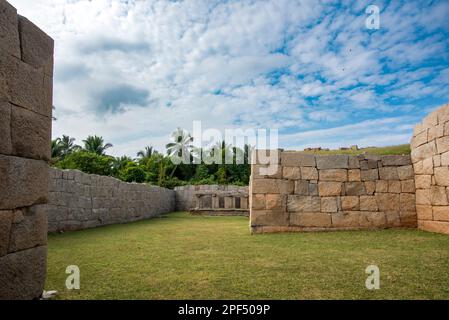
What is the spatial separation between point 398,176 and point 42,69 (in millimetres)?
8095

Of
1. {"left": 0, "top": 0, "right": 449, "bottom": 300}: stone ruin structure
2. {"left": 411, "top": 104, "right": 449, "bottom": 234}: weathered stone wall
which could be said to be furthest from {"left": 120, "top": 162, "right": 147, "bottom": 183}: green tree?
{"left": 411, "top": 104, "right": 449, "bottom": 234}: weathered stone wall

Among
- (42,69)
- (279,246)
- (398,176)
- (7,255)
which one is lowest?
(279,246)

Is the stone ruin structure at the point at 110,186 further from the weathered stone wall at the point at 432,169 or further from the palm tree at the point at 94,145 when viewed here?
the palm tree at the point at 94,145

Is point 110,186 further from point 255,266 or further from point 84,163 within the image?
point 84,163

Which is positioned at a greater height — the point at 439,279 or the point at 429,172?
the point at 429,172

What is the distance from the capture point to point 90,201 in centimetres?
977

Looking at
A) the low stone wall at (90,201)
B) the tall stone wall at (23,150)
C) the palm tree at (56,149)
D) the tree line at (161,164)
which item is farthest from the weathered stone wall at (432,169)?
the palm tree at (56,149)

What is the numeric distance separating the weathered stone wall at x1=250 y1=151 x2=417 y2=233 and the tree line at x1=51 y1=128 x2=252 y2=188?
19.5 metres

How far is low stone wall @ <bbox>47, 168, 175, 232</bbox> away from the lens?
820cm

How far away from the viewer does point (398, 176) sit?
7871 millimetres
